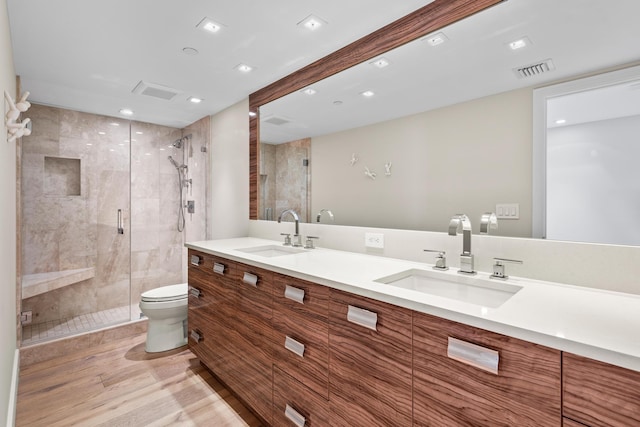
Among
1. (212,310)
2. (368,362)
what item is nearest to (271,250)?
(212,310)

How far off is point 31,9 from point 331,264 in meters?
2.05

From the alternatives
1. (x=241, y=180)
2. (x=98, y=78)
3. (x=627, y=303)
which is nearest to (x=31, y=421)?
(x=241, y=180)

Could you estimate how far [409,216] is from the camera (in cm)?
175

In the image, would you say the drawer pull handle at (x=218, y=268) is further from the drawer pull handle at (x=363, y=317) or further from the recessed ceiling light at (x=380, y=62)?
the recessed ceiling light at (x=380, y=62)

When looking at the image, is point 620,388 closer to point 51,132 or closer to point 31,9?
point 31,9

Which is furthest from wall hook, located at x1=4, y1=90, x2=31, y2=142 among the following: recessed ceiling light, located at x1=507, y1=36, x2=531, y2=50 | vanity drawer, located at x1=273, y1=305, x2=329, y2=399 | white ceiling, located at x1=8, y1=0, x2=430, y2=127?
recessed ceiling light, located at x1=507, y1=36, x2=531, y2=50

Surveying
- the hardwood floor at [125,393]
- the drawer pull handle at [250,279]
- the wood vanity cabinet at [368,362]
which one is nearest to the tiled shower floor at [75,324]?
the hardwood floor at [125,393]

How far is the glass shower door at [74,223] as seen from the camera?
303 cm

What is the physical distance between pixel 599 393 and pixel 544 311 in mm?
Answer: 248

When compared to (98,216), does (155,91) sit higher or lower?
higher

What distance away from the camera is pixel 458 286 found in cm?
135

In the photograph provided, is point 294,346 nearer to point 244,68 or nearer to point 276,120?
point 276,120

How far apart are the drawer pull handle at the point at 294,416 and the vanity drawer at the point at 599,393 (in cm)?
102

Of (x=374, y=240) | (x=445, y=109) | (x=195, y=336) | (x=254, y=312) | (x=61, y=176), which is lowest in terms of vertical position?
(x=195, y=336)
